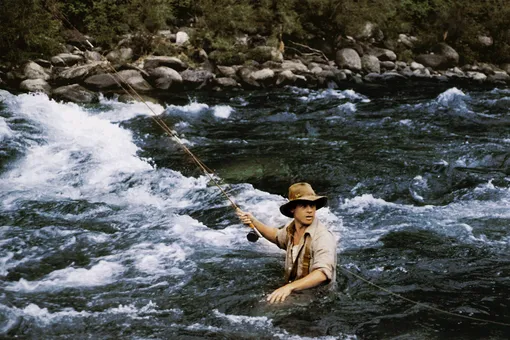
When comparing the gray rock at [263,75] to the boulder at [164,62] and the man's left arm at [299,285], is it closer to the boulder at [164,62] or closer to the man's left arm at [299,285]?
the boulder at [164,62]

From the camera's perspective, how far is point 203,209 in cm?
768

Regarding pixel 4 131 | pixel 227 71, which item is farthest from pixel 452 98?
pixel 4 131

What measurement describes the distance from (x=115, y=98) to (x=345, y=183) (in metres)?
6.93

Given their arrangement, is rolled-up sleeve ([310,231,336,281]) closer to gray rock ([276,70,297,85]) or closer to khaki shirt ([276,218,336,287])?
khaki shirt ([276,218,336,287])

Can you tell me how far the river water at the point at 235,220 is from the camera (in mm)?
Answer: 4750

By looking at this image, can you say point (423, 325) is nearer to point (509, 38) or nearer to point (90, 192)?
point (90, 192)

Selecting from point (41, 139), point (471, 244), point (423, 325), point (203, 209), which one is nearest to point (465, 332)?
point (423, 325)

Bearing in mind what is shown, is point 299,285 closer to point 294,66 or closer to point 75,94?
point 75,94

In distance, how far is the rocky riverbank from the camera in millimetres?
14055

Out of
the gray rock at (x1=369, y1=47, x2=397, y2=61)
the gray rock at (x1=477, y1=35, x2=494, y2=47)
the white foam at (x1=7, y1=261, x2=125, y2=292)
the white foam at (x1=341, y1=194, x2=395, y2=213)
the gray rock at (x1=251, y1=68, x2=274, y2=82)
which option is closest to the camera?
the white foam at (x1=7, y1=261, x2=125, y2=292)

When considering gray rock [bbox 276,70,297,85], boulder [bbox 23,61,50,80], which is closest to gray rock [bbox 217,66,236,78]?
gray rock [bbox 276,70,297,85]

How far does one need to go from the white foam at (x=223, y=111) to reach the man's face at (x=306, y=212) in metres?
8.97

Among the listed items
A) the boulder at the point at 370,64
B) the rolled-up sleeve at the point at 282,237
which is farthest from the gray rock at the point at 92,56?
the rolled-up sleeve at the point at 282,237

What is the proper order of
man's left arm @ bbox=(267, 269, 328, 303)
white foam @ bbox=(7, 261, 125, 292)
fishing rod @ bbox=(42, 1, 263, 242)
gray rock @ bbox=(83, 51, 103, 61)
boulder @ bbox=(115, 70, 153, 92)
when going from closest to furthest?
man's left arm @ bbox=(267, 269, 328, 303)
white foam @ bbox=(7, 261, 125, 292)
fishing rod @ bbox=(42, 1, 263, 242)
boulder @ bbox=(115, 70, 153, 92)
gray rock @ bbox=(83, 51, 103, 61)
